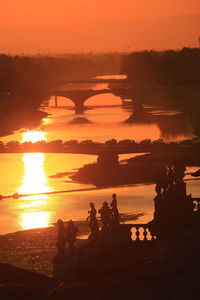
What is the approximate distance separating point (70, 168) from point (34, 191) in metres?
11.0

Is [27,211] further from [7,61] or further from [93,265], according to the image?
[7,61]

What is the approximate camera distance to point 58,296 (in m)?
23.6

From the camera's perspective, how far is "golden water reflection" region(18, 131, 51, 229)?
5347 centimetres

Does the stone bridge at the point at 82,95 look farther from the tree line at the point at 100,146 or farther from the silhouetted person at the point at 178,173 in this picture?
the silhouetted person at the point at 178,173

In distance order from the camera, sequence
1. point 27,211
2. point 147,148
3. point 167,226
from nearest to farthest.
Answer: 1. point 167,226
2. point 27,211
3. point 147,148

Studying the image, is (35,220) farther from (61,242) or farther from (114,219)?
(61,242)

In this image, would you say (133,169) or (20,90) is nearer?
(133,169)

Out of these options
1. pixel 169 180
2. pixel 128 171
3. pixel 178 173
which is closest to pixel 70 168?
pixel 128 171

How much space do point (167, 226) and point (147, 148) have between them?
54.5 meters

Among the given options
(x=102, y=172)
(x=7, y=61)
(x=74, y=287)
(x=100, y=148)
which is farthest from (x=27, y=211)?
(x=7, y=61)

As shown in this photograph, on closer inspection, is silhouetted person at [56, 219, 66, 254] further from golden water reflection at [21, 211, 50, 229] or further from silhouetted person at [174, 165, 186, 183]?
golden water reflection at [21, 211, 50, 229]

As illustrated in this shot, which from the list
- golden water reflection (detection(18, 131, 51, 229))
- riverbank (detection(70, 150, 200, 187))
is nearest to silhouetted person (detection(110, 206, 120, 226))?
golden water reflection (detection(18, 131, 51, 229))

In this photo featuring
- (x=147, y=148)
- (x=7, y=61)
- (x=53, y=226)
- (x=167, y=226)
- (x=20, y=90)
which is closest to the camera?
(x=167, y=226)

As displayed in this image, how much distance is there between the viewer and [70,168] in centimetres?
7919
